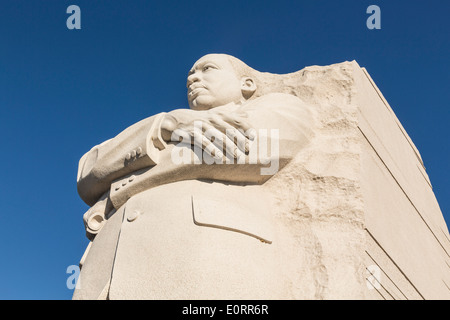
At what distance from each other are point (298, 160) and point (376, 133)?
854 millimetres

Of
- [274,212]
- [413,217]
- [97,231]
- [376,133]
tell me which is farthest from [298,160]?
[97,231]

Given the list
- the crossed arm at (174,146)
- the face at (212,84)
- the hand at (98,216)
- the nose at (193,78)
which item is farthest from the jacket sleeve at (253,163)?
the nose at (193,78)

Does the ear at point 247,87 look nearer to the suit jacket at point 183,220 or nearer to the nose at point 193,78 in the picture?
the nose at point 193,78

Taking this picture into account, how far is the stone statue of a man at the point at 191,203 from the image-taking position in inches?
143

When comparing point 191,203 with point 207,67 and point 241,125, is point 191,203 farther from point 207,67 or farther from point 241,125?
point 207,67

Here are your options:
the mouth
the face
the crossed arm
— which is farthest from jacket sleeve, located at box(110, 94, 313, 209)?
the mouth

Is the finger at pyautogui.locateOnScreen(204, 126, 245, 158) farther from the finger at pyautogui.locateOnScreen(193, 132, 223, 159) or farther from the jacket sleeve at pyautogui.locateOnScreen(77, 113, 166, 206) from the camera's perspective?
the jacket sleeve at pyautogui.locateOnScreen(77, 113, 166, 206)

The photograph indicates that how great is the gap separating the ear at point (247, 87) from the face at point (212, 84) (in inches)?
2.2

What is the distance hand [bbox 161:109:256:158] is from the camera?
4.10 m

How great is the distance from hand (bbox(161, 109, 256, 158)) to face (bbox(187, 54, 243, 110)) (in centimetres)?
Answer: 67

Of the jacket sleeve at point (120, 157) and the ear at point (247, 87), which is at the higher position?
the ear at point (247, 87)

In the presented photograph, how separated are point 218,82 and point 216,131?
97cm

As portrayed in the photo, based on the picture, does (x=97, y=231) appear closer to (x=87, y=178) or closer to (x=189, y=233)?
(x=87, y=178)

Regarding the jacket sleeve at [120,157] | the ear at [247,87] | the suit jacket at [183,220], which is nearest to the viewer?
the suit jacket at [183,220]
